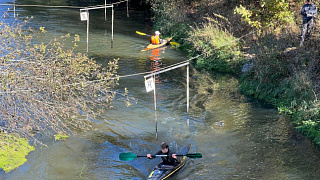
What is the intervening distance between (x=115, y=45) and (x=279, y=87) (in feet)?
42.3

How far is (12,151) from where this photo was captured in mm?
11703

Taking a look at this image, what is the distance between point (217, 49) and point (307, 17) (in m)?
5.34

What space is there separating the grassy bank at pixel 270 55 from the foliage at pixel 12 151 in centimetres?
903

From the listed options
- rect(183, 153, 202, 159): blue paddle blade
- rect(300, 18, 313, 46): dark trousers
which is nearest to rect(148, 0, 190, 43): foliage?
rect(300, 18, 313, 46): dark trousers

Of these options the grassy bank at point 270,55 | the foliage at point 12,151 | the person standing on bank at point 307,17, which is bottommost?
the foliage at point 12,151

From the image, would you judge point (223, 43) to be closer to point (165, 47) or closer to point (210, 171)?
point (165, 47)

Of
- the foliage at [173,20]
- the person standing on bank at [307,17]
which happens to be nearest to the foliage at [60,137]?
the person standing on bank at [307,17]

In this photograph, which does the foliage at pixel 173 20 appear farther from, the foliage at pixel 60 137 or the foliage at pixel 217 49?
the foliage at pixel 60 137

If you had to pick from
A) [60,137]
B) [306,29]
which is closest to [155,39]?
[306,29]

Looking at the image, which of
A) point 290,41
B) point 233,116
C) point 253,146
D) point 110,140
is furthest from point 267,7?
point 110,140

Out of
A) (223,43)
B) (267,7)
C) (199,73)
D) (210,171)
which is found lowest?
(210,171)

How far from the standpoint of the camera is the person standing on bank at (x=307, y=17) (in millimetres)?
16484

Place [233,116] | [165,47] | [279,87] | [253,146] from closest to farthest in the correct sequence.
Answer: [253,146] < [233,116] < [279,87] < [165,47]

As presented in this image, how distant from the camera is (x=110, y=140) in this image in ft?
43.1
